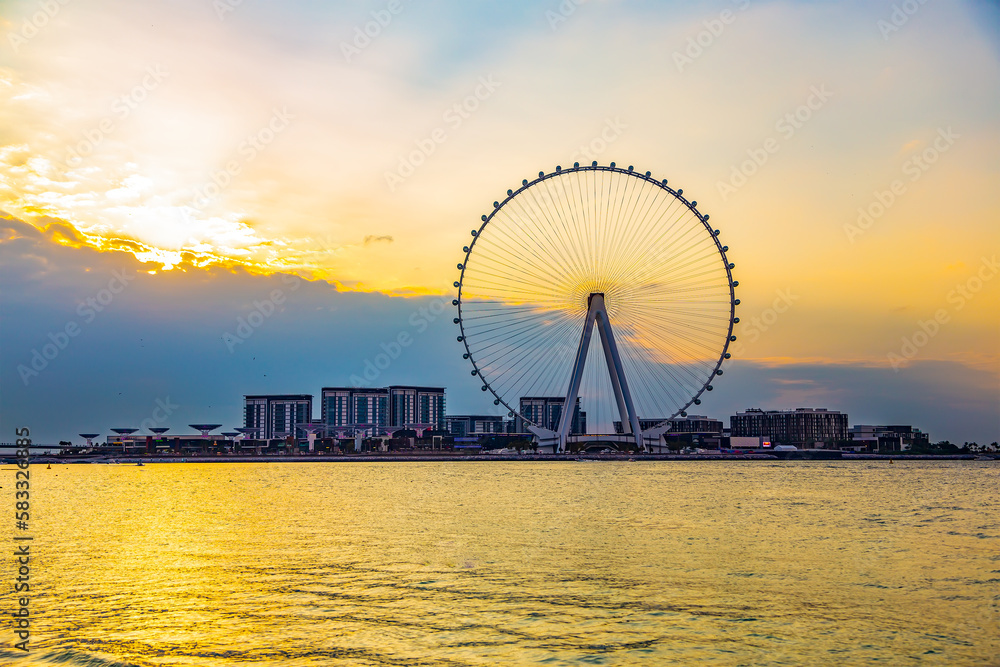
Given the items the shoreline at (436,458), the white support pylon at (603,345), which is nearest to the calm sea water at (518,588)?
the white support pylon at (603,345)

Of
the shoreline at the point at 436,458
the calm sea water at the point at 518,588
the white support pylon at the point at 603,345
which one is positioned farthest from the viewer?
the shoreline at the point at 436,458

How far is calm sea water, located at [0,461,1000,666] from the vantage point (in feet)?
53.3

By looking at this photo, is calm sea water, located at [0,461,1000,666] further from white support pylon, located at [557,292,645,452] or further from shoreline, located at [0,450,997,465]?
shoreline, located at [0,450,997,465]

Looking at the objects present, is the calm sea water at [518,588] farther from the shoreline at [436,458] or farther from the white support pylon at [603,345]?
the shoreline at [436,458]

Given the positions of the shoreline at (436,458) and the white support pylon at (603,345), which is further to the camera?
the shoreline at (436,458)

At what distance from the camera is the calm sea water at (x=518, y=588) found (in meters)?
16.2

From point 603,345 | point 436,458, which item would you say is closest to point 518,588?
point 603,345

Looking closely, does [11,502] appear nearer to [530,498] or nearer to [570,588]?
Result: [530,498]

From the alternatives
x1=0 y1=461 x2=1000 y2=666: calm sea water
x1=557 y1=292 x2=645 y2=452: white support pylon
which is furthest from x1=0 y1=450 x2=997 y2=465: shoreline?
x1=0 y1=461 x2=1000 y2=666: calm sea water

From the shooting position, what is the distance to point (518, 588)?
72.4 feet

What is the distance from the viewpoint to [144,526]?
39.5m

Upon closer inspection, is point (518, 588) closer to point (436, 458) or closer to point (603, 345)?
point (603, 345)

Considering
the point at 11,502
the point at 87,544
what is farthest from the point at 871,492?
the point at 11,502

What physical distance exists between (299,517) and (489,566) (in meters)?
19.8
